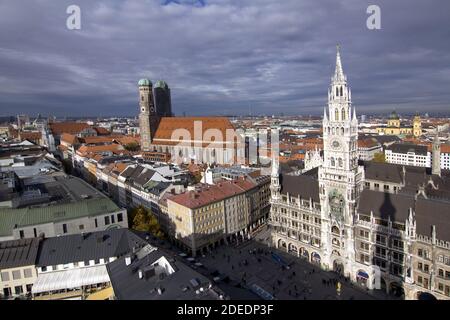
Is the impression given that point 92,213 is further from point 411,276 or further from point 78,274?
point 411,276

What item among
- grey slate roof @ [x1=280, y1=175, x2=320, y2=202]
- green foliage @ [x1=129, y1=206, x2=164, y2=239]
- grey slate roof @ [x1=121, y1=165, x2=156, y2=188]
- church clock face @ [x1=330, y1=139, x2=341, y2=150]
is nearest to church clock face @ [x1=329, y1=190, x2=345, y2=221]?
grey slate roof @ [x1=280, y1=175, x2=320, y2=202]

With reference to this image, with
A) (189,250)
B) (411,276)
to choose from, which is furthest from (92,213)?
(411,276)

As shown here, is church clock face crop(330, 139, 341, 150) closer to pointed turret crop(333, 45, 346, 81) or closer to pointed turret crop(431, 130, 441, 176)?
pointed turret crop(333, 45, 346, 81)

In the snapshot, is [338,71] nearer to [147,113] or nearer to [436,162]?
[436,162]

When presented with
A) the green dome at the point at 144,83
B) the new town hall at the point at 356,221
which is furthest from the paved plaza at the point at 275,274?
the green dome at the point at 144,83
